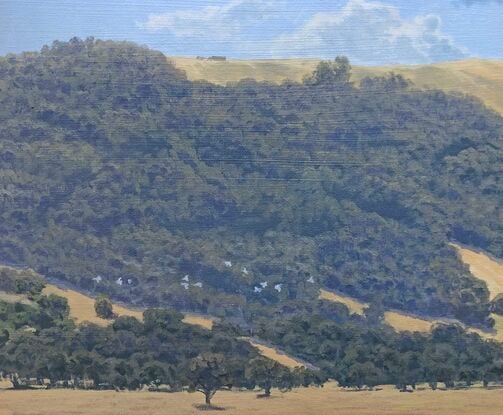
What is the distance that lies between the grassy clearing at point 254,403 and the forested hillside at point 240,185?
6.02 meters

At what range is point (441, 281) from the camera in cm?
2697

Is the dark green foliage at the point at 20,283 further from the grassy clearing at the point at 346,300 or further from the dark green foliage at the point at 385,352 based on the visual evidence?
the grassy clearing at the point at 346,300

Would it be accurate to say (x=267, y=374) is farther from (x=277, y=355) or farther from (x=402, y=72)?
(x=402, y=72)

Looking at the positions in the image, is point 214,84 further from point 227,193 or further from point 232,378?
point 232,378

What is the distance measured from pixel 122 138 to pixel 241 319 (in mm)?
11105

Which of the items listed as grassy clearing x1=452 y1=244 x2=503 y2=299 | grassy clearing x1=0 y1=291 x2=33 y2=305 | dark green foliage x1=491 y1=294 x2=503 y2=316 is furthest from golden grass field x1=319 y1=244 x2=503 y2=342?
grassy clearing x1=0 y1=291 x2=33 y2=305

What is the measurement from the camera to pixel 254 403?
1811 cm

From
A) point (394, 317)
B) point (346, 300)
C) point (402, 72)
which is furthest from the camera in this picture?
point (402, 72)

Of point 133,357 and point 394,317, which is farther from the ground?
point 133,357

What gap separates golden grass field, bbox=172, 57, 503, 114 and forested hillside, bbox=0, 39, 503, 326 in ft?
1.00

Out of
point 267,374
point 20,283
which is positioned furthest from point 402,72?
point 267,374

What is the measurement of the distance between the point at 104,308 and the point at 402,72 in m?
13.9

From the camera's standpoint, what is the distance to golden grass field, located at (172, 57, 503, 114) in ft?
109

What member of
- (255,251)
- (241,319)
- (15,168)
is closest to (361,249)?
(255,251)
